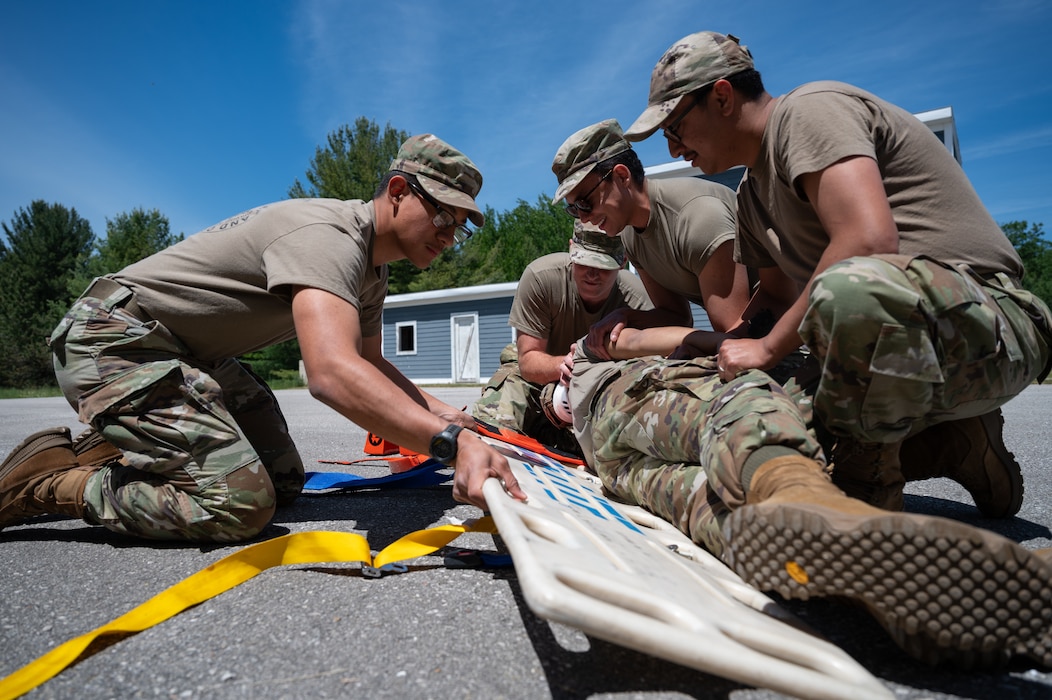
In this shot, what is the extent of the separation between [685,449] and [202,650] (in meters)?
1.44

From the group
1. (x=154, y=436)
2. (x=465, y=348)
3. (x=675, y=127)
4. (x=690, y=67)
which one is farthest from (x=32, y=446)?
(x=465, y=348)

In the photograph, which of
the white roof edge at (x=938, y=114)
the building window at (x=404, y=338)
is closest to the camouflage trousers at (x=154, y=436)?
the white roof edge at (x=938, y=114)

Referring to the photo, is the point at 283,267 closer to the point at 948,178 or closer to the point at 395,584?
the point at 395,584

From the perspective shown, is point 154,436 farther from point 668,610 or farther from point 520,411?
point 520,411

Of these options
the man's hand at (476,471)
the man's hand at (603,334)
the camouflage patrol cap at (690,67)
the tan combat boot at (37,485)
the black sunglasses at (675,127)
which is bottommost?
the tan combat boot at (37,485)

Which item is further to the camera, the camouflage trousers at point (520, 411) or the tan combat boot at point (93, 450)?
the camouflage trousers at point (520, 411)

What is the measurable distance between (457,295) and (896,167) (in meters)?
18.0

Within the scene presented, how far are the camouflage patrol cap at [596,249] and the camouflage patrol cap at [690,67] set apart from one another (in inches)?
54.5

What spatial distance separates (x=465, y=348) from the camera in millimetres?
19641

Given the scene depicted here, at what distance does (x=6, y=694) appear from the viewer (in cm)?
122

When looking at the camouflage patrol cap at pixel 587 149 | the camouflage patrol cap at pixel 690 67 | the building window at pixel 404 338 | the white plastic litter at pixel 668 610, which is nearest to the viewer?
the white plastic litter at pixel 668 610

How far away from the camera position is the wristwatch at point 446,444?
1.95m

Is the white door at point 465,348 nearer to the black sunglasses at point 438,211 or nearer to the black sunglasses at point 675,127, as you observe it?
the black sunglasses at point 438,211

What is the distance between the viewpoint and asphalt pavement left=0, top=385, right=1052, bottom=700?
120 centimetres
